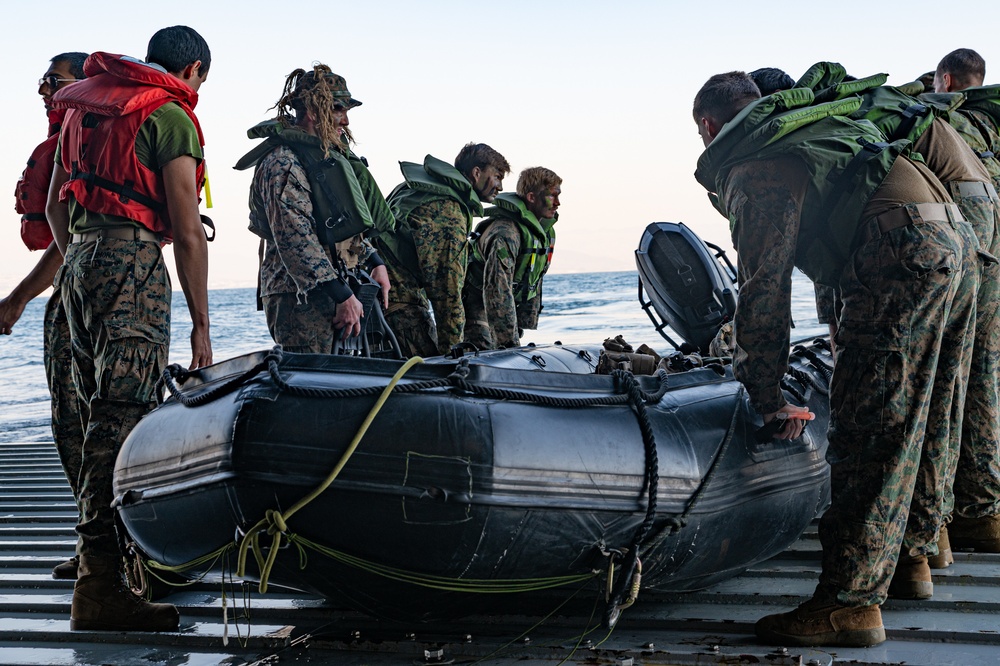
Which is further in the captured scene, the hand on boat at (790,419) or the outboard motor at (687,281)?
the outboard motor at (687,281)

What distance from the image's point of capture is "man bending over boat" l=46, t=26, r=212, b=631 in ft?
9.10

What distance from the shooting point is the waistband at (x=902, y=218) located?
2488 millimetres

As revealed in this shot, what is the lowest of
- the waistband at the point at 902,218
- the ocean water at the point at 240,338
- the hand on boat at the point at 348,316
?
the ocean water at the point at 240,338

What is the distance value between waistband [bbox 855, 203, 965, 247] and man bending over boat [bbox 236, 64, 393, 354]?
6.39 ft

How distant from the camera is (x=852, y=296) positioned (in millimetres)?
2580

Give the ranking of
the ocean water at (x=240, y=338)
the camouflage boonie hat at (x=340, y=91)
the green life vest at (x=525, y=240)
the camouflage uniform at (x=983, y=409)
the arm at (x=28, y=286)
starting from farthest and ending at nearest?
the ocean water at (x=240, y=338), the green life vest at (x=525, y=240), the camouflage boonie hat at (x=340, y=91), the arm at (x=28, y=286), the camouflage uniform at (x=983, y=409)

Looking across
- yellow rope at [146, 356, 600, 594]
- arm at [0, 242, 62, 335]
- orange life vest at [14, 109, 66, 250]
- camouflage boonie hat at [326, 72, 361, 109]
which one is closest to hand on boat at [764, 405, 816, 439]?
yellow rope at [146, 356, 600, 594]

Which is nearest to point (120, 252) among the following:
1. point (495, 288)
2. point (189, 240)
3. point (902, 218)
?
point (189, 240)

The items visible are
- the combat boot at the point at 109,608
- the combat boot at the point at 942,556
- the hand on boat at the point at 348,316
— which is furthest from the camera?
the hand on boat at the point at 348,316

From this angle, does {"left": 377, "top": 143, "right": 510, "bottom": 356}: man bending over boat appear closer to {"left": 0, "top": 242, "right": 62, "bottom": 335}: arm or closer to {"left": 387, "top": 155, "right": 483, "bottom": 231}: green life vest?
{"left": 387, "top": 155, "right": 483, "bottom": 231}: green life vest

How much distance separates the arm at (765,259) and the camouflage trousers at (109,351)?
5.86 ft

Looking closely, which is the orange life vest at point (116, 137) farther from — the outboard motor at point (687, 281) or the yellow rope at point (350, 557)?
the outboard motor at point (687, 281)

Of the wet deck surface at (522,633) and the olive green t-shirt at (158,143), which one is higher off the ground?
the olive green t-shirt at (158,143)

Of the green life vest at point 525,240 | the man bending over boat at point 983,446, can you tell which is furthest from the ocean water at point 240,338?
the man bending over boat at point 983,446
